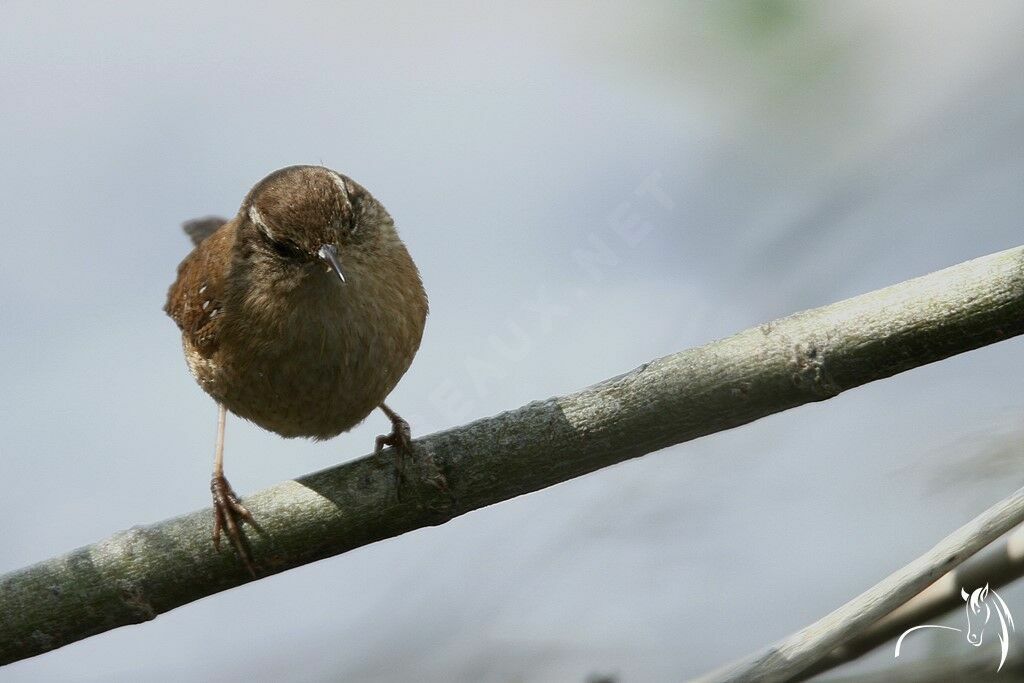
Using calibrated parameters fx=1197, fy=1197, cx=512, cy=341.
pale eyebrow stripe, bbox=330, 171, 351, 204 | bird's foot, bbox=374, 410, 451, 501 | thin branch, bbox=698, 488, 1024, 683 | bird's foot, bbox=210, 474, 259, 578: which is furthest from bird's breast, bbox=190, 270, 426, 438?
thin branch, bbox=698, 488, 1024, 683

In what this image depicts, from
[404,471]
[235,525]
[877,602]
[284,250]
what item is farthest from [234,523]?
[877,602]

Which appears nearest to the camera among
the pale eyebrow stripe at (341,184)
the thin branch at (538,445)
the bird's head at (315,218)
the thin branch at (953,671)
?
the thin branch at (953,671)

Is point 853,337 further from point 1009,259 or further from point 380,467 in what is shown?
point 380,467

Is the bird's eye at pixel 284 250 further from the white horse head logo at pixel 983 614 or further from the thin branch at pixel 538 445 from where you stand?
the white horse head logo at pixel 983 614

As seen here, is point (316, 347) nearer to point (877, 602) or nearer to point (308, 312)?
point (308, 312)

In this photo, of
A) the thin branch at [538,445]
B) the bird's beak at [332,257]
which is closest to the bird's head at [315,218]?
the bird's beak at [332,257]

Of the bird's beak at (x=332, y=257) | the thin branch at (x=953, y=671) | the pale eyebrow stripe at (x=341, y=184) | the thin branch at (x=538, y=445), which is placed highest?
the pale eyebrow stripe at (x=341, y=184)

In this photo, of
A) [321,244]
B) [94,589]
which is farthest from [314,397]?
[94,589]

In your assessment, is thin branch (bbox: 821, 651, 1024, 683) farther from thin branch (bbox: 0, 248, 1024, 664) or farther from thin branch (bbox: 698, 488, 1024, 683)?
thin branch (bbox: 0, 248, 1024, 664)
